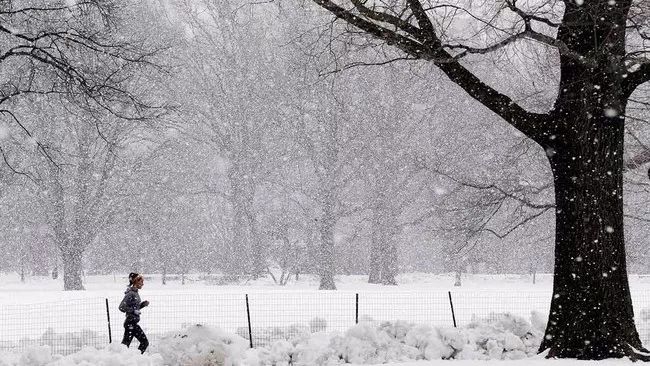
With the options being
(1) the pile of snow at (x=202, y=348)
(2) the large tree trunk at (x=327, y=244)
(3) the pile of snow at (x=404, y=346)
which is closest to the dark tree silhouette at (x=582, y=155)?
(3) the pile of snow at (x=404, y=346)

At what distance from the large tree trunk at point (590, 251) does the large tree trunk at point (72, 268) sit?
77.8 ft

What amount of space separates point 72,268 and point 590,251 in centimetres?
2461

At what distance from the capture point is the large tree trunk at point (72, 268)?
29.4 metres

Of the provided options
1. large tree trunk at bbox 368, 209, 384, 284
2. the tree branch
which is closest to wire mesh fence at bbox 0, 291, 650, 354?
the tree branch

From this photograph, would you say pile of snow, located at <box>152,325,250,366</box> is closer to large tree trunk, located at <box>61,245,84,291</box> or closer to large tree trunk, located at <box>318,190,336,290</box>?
large tree trunk, located at <box>318,190,336,290</box>

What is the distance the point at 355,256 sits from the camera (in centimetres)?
4038

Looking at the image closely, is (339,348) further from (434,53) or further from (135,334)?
(434,53)

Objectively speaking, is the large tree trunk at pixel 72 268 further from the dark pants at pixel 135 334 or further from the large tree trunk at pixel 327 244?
the dark pants at pixel 135 334

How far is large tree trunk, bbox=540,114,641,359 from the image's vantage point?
9.43 metres

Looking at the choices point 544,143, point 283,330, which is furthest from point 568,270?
point 283,330

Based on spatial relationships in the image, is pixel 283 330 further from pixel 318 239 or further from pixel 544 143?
pixel 318 239

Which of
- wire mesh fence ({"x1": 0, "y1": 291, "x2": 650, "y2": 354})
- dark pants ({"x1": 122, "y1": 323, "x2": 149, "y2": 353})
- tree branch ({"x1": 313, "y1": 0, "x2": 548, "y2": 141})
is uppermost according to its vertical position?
tree branch ({"x1": 313, "y1": 0, "x2": 548, "y2": 141})

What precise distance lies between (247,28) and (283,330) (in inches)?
912

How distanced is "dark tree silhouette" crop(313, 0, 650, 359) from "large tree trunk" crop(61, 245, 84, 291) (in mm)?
23152
